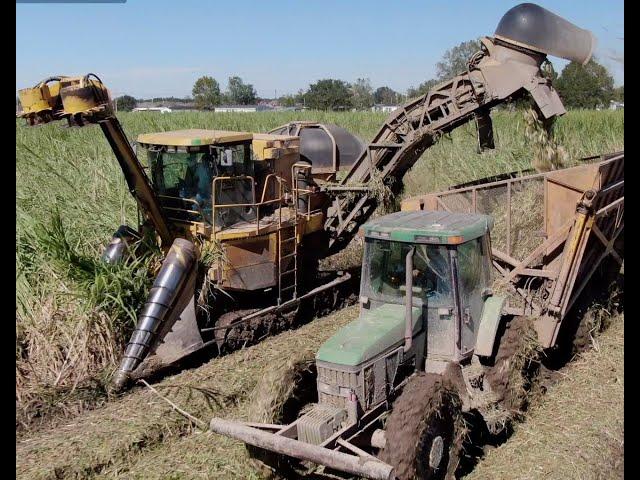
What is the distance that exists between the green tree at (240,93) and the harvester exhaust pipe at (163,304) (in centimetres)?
7022

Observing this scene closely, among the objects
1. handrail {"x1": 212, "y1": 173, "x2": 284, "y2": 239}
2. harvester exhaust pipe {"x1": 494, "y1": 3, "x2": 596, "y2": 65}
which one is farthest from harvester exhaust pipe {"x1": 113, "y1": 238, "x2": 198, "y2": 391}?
harvester exhaust pipe {"x1": 494, "y1": 3, "x2": 596, "y2": 65}

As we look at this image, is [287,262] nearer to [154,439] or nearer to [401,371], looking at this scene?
[154,439]

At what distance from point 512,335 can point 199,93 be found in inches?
3020

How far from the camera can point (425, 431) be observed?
495 centimetres

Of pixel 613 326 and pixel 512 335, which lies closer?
pixel 512 335

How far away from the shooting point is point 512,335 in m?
6.34

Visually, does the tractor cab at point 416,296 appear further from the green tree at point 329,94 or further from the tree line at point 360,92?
the green tree at point 329,94

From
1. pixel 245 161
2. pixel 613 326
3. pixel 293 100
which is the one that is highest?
pixel 293 100

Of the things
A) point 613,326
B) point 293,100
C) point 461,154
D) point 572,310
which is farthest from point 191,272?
point 293,100

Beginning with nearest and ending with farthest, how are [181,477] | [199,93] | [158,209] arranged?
[181,477] < [158,209] < [199,93]

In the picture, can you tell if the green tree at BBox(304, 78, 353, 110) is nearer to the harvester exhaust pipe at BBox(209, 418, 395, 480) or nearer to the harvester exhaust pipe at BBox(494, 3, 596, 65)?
the harvester exhaust pipe at BBox(494, 3, 596, 65)

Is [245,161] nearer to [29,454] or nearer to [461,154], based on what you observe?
[29,454]

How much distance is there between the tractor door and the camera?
19.0 ft

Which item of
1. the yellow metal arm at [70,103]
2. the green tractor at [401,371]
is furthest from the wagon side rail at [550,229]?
the yellow metal arm at [70,103]
